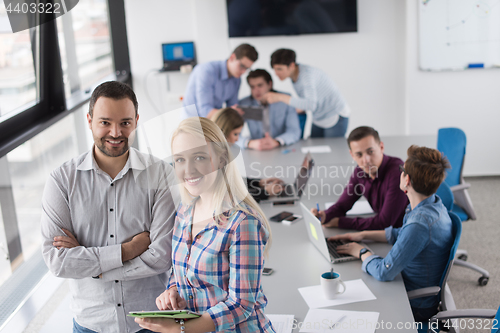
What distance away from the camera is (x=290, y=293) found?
2082mm

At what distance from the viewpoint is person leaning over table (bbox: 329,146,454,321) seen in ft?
6.87

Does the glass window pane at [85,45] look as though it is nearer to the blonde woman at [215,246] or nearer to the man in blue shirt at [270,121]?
the man in blue shirt at [270,121]

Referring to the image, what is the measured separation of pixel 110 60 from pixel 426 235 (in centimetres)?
478

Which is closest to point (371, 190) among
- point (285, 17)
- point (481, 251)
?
point (481, 251)

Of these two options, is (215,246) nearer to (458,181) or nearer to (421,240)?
(421,240)

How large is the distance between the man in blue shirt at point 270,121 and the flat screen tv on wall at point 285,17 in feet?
4.50

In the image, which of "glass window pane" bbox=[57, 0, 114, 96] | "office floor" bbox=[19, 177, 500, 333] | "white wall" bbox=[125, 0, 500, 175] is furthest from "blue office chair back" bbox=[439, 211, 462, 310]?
"white wall" bbox=[125, 0, 500, 175]

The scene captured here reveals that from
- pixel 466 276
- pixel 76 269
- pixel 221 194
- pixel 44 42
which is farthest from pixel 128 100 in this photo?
pixel 466 276

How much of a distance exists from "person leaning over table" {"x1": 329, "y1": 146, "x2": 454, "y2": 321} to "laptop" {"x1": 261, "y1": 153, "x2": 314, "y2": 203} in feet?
2.96

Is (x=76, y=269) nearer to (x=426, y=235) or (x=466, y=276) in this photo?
(x=426, y=235)

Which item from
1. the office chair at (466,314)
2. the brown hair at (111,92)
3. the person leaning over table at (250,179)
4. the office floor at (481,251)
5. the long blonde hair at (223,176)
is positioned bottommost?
the office floor at (481,251)

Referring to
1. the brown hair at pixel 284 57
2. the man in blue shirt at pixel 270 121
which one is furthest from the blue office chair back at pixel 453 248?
the brown hair at pixel 284 57

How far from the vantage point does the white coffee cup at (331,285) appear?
199cm

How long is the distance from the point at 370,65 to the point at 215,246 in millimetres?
4657
